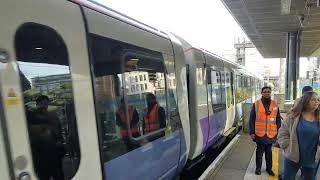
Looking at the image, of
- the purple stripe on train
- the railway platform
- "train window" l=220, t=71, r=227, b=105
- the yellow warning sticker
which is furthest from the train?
"train window" l=220, t=71, r=227, b=105

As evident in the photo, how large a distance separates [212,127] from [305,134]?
12.4ft

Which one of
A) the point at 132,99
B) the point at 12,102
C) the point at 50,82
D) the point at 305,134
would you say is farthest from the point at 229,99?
the point at 12,102

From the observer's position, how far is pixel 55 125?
2.60m

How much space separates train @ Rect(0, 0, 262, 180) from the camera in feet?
7.32

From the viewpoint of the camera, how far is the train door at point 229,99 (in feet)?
34.1

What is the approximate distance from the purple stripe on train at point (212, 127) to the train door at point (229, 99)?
75cm

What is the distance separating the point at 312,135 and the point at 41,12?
3360 millimetres

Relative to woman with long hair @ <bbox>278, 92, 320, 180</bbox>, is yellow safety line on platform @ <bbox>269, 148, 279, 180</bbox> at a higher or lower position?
lower

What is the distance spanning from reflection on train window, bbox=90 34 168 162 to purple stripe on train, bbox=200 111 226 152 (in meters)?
2.56

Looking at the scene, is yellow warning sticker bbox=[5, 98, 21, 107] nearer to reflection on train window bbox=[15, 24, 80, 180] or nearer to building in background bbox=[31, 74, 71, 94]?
reflection on train window bbox=[15, 24, 80, 180]

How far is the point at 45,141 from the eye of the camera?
2469 millimetres

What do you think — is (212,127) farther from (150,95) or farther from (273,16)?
(273,16)

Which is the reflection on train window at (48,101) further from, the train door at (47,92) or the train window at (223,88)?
the train window at (223,88)

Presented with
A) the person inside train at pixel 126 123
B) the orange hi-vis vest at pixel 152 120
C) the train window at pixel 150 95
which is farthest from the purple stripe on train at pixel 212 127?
the person inside train at pixel 126 123
